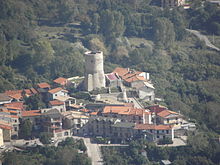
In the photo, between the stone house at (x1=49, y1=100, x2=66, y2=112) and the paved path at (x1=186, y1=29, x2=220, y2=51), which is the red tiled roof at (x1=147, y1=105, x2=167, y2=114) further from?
the paved path at (x1=186, y1=29, x2=220, y2=51)

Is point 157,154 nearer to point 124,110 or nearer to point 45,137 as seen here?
point 124,110

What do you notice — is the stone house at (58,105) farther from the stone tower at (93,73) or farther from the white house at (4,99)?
the stone tower at (93,73)

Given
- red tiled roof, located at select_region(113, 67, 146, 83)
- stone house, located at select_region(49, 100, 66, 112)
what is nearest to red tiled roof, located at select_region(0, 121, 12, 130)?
stone house, located at select_region(49, 100, 66, 112)

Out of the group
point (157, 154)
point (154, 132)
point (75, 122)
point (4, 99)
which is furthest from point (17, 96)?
point (157, 154)

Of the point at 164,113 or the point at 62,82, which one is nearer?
the point at 164,113

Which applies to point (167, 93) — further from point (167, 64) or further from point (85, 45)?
point (85, 45)

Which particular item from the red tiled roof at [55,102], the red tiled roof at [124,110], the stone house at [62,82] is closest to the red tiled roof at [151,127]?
the red tiled roof at [124,110]

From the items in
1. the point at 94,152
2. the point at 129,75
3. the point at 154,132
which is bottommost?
the point at 94,152
